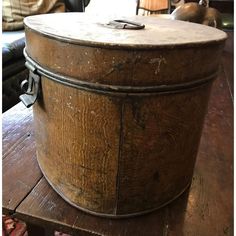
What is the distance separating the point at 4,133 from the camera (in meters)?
0.83

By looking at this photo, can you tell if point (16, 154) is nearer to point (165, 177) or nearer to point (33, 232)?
point (33, 232)

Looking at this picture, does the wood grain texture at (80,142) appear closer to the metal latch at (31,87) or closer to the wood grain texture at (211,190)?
the metal latch at (31,87)

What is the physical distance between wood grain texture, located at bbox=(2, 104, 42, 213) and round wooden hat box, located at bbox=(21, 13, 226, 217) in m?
0.08

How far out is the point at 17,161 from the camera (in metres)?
0.72

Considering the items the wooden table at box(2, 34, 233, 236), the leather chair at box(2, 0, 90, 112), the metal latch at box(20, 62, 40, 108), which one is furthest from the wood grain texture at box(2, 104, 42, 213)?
the leather chair at box(2, 0, 90, 112)

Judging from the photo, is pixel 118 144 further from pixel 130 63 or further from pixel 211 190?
pixel 211 190

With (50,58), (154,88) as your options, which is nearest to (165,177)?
(154,88)

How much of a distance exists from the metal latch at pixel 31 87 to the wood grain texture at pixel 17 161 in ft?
0.67

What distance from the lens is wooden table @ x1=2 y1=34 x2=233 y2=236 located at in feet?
1.87

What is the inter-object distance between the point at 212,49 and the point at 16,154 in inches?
21.2

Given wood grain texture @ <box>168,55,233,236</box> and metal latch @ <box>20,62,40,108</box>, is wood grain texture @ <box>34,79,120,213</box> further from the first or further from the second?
wood grain texture @ <box>168,55,233,236</box>

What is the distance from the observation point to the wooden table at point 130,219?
57 cm

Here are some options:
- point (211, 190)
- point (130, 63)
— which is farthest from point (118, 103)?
point (211, 190)

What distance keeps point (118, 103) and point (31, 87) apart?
0.20 meters
